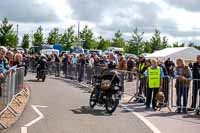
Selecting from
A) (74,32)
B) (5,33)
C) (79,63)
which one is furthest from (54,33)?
(79,63)

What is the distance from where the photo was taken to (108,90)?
15867mm

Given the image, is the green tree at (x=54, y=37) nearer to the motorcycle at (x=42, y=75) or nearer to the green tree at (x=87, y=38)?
the green tree at (x=87, y=38)

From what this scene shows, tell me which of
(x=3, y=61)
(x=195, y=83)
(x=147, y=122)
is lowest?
(x=147, y=122)

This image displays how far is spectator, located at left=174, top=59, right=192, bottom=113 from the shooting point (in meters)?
16.4

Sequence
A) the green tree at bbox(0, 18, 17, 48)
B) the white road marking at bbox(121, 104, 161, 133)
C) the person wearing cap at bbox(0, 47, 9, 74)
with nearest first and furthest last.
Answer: the white road marking at bbox(121, 104, 161, 133) < the person wearing cap at bbox(0, 47, 9, 74) < the green tree at bbox(0, 18, 17, 48)

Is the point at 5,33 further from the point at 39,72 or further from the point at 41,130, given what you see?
the point at 41,130

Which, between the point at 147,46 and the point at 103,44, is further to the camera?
the point at 103,44

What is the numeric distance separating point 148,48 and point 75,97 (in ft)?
237

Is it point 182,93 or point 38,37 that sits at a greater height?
point 38,37

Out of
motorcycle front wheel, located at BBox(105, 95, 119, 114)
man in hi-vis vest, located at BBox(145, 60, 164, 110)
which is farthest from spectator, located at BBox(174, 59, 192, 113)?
motorcycle front wheel, located at BBox(105, 95, 119, 114)

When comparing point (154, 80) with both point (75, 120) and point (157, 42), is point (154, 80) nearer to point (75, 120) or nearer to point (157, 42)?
point (75, 120)

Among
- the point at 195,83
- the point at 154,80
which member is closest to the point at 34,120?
the point at 154,80

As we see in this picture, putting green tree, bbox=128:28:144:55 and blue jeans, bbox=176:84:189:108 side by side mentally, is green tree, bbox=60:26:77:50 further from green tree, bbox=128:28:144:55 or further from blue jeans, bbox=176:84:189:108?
blue jeans, bbox=176:84:189:108

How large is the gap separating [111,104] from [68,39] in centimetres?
7449
